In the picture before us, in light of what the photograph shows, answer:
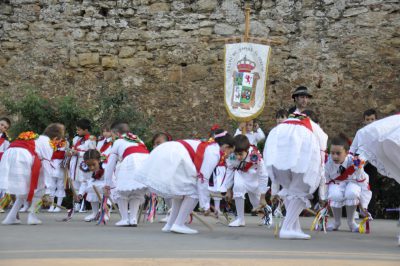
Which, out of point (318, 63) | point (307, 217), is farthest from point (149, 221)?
point (318, 63)

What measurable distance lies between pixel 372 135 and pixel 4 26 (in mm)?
12222

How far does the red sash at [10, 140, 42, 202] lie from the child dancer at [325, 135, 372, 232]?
12.3ft

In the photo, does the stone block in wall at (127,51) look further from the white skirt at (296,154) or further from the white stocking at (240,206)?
the white skirt at (296,154)

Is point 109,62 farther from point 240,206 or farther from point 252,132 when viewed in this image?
point 240,206

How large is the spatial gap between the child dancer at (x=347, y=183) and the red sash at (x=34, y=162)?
3.76 meters

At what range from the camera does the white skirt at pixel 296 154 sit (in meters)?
8.67

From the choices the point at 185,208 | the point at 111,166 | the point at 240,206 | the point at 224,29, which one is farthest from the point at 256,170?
the point at 224,29

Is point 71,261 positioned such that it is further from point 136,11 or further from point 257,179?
point 136,11

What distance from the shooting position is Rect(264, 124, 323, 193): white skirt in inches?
341

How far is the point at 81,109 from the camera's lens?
1684 cm

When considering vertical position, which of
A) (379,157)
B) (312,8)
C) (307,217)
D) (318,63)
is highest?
(312,8)

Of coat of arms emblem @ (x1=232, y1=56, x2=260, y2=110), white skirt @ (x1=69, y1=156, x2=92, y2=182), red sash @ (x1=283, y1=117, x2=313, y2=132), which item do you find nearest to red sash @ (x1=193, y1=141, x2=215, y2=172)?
red sash @ (x1=283, y1=117, x2=313, y2=132)

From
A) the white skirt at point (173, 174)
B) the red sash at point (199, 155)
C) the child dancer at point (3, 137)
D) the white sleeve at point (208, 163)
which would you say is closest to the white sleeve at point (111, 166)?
the white skirt at point (173, 174)

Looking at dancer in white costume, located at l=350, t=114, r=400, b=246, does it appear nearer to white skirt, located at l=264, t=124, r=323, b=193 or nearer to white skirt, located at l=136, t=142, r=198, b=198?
white skirt, located at l=264, t=124, r=323, b=193
